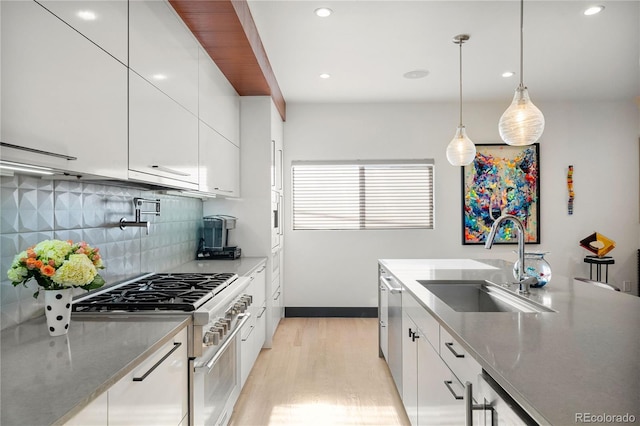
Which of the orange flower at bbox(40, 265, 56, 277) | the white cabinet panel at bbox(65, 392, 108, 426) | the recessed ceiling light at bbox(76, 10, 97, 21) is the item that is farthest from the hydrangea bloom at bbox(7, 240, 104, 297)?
the recessed ceiling light at bbox(76, 10, 97, 21)

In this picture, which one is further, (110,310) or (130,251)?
(130,251)

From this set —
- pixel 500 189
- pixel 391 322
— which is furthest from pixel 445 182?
pixel 391 322

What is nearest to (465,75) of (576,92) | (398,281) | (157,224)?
(576,92)

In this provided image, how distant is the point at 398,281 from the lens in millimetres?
2406

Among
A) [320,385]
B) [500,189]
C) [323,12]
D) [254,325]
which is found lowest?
[320,385]

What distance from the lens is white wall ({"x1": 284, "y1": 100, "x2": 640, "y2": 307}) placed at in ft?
15.6

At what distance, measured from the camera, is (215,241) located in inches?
138

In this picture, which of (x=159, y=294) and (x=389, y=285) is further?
(x=389, y=285)

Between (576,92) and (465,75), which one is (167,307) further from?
(576,92)

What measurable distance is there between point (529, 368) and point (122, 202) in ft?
6.89

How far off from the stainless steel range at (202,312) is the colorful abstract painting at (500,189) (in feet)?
10.8

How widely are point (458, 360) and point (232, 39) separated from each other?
2250 millimetres

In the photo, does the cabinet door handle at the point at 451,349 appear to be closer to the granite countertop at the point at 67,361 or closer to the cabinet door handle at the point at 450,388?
the cabinet door handle at the point at 450,388

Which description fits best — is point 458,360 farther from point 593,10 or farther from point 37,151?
point 593,10
